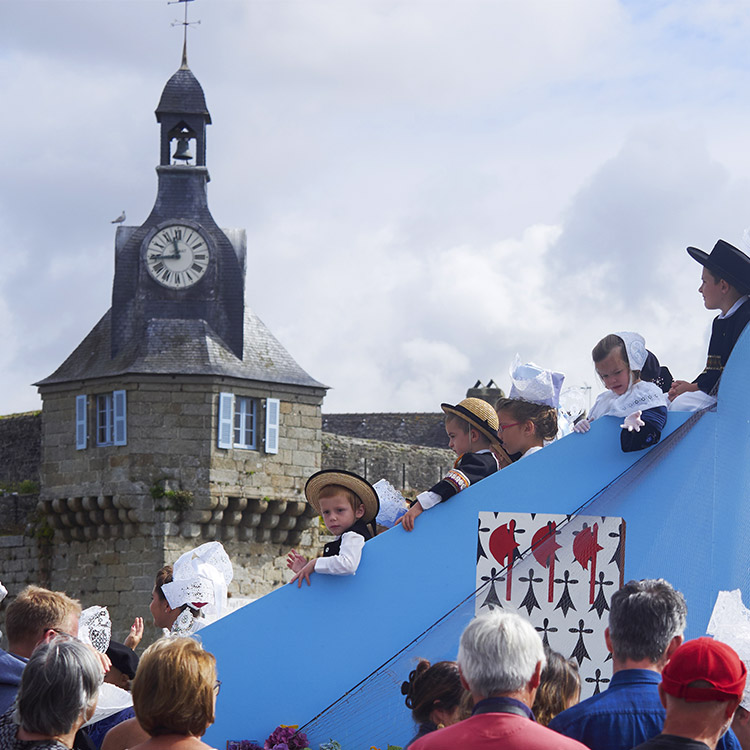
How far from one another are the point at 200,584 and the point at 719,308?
2.76m

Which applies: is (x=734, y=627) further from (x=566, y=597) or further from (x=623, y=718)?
(x=566, y=597)

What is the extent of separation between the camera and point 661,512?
6.82 m

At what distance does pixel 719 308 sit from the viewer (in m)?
6.96

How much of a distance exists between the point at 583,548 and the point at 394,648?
981 millimetres

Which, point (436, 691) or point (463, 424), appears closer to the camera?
point (436, 691)

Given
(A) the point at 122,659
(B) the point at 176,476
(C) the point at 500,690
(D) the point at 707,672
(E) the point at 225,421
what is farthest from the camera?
(E) the point at 225,421

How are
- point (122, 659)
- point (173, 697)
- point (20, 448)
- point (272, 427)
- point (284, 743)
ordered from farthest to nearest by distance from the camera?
point (20, 448)
point (272, 427)
point (284, 743)
point (122, 659)
point (173, 697)

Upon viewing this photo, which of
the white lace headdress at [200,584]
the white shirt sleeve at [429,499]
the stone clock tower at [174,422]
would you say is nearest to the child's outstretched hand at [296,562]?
the white lace headdress at [200,584]

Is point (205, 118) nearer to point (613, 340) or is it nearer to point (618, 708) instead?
point (613, 340)

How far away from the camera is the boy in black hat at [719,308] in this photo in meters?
6.82

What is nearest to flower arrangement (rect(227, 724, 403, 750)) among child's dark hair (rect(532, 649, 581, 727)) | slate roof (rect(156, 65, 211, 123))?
child's dark hair (rect(532, 649, 581, 727))

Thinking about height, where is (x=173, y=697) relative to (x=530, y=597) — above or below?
below

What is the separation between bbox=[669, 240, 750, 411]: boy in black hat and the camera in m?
6.82

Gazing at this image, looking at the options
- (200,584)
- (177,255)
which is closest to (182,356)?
(177,255)
